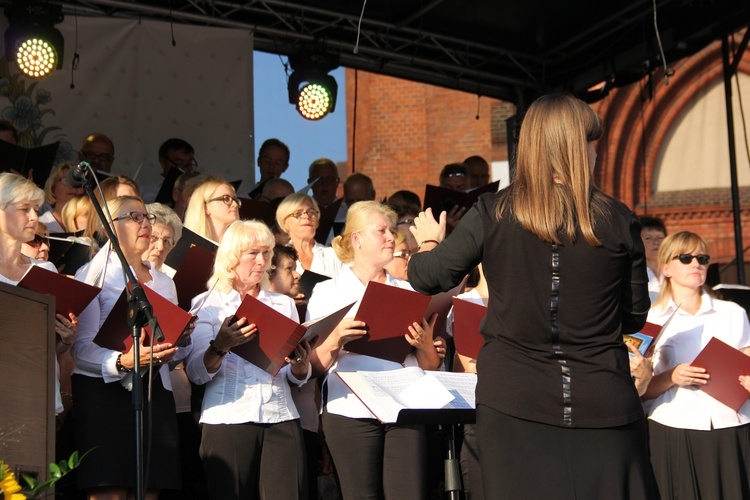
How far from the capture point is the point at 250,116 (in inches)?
389

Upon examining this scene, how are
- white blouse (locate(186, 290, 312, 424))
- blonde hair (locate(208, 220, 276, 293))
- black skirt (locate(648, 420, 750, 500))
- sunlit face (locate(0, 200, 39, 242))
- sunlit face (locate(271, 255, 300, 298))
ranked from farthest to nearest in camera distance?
1. sunlit face (locate(271, 255, 300, 298))
2. black skirt (locate(648, 420, 750, 500))
3. blonde hair (locate(208, 220, 276, 293))
4. white blouse (locate(186, 290, 312, 424))
5. sunlit face (locate(0, 200, 39, 242))

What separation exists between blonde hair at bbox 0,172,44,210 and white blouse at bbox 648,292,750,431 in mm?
3567

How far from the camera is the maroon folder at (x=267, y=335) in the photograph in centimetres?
440

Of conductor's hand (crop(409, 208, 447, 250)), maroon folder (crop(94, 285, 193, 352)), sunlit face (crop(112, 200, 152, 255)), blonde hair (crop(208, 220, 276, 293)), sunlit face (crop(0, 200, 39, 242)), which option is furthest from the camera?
blonde hair (crop(208, 220, 276, 293))

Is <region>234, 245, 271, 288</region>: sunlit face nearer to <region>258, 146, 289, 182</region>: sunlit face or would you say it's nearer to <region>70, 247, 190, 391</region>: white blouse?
<region>70, 247, 190, 391</region>: white blouse

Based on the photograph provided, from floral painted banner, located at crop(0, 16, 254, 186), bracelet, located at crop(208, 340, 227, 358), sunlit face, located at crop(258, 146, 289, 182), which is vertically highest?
floral painted banner, located at crop(0, 16, 254, 186)

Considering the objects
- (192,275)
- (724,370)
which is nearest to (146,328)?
(192,275)

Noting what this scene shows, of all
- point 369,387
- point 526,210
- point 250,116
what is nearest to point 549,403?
point 526,210

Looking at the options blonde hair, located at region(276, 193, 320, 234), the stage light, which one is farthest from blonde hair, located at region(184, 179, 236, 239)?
the stage light

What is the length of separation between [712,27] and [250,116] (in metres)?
4.32

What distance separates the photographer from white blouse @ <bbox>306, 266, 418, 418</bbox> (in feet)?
16.0

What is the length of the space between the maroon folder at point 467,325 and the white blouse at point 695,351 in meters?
1.43

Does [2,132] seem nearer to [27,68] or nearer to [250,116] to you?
[27,68]

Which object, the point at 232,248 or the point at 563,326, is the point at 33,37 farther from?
the point at 563,326
